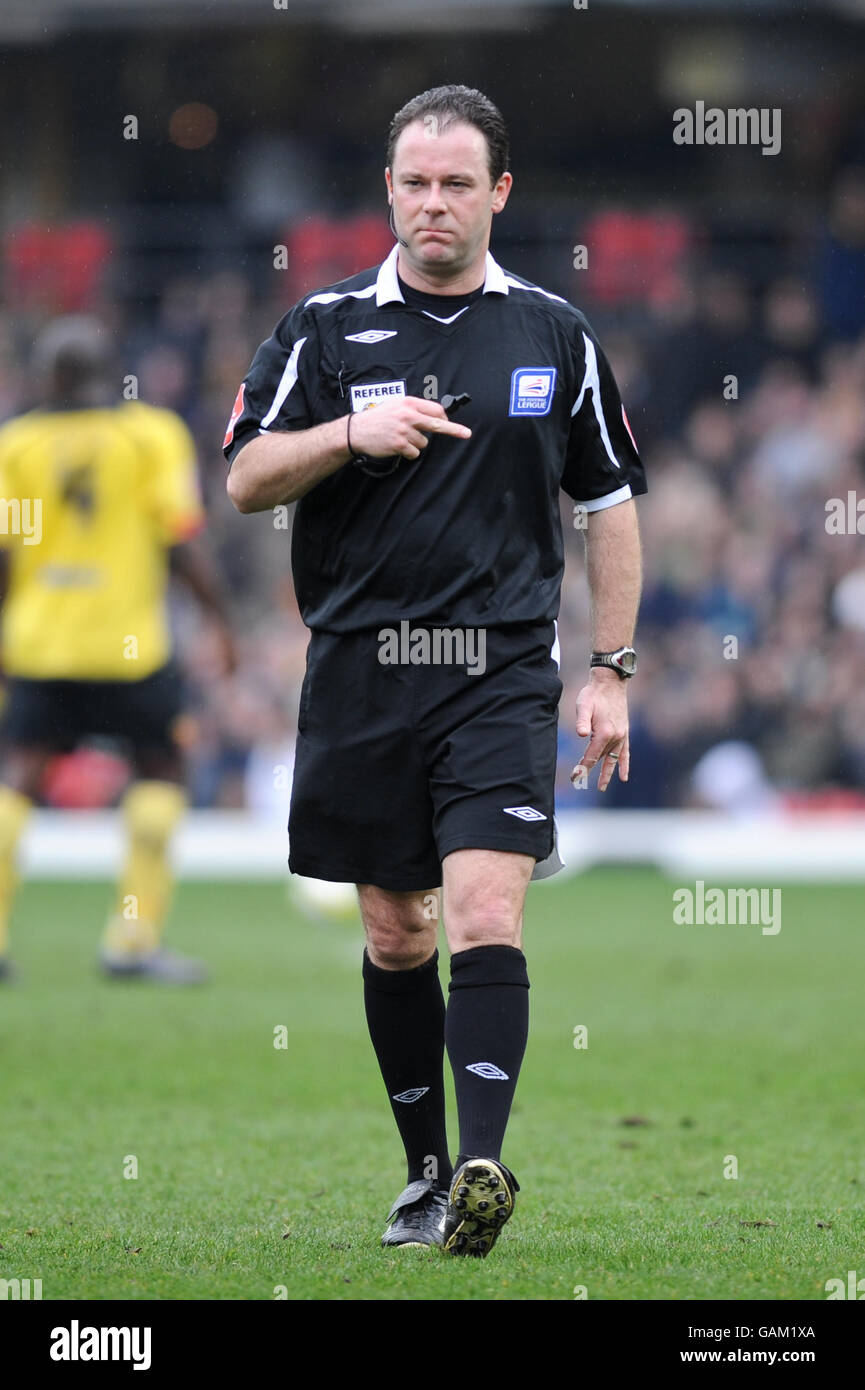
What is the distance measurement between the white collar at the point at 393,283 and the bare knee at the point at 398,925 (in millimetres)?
1166

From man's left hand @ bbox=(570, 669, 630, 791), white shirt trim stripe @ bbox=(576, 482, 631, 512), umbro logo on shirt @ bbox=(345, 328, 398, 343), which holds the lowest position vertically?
man's left hand @ bbox=(570, 669, 630, 791)

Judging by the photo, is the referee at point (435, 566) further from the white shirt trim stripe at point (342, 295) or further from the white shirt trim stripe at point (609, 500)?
the white shirt trim stripe at point (609, 500)

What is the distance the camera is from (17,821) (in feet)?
28.2

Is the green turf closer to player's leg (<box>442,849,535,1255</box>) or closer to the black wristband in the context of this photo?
player's leg (<box>442,849,535,1255</box>)

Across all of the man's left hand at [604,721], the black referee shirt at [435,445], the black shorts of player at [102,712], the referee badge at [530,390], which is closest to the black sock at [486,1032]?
the man's left hand at [604,721]

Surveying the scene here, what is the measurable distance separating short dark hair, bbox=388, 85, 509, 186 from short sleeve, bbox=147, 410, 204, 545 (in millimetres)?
4518

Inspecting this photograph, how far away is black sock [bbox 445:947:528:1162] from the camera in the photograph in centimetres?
384

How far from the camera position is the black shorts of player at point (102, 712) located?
8.61 meters

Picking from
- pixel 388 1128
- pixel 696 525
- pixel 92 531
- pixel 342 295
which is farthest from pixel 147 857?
pixel 696 525

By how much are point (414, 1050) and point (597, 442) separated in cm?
130

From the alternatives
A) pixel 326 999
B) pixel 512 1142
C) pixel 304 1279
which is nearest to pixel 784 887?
pixel 326 999

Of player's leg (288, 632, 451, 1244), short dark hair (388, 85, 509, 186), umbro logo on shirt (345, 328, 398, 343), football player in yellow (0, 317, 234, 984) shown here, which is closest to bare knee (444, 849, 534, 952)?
player's leg (288, 632, 451, 1244)

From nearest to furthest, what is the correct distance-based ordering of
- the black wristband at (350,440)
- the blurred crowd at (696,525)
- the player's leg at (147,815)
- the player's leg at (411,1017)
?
the black wristband at (350,440) < the player's leg at (411,1017) < the player's leg at (147,815) < the blurred crowd at (696,525)

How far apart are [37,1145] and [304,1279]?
5.65 feet
